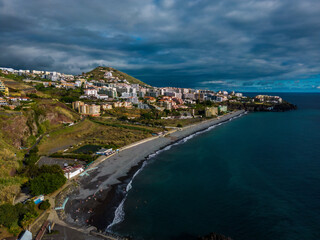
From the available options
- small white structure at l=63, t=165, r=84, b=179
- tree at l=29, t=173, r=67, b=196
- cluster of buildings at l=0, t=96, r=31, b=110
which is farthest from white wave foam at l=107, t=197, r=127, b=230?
cluster of buildings at l=0, t=96, r=31, b=110

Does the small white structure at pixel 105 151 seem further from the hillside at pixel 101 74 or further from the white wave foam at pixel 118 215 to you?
the hillside at pixel 101 74

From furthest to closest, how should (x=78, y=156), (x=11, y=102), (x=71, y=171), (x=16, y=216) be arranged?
(x=11, y=102) < (x=78, y=156) < (x=71, y=171) < (x=16, y=216)

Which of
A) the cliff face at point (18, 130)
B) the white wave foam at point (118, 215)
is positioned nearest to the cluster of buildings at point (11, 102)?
the cliff face at point (18, 130)

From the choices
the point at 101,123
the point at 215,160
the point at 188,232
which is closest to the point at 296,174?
the point at 215,160

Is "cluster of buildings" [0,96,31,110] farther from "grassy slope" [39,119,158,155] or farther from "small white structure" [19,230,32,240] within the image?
"small white structure" [19,230,32,240]

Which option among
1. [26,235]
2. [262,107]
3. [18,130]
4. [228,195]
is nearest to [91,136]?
[18,130]

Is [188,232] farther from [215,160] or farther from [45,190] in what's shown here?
[215,160]

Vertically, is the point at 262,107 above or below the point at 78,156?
above

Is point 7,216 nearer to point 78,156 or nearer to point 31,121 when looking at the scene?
point 78,156
